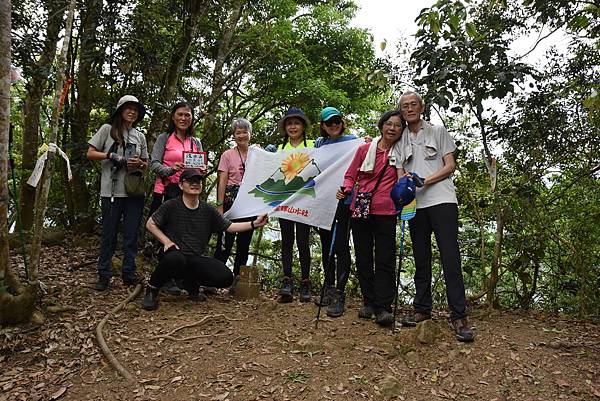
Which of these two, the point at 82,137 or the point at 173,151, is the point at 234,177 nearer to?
the point at 173,151

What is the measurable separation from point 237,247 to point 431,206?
250cm

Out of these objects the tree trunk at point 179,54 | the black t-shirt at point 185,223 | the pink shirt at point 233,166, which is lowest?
the black t-shirt at point 185,223

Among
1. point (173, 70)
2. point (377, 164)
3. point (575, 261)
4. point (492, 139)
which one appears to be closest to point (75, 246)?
point (173, 70)

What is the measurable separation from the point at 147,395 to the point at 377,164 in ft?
9.33

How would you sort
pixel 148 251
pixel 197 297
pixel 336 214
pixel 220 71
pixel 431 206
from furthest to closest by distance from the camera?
pixel 220 71
pixel 148 251
pixel 197 297
pixel 336 214
pixel 431 206

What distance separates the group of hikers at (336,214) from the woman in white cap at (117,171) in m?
0.01

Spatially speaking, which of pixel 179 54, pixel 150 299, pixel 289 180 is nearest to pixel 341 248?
pixel 289 180

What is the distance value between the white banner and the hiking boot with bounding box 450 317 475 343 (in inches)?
65.1

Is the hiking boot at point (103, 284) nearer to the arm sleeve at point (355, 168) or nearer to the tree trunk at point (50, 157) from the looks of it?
the tree trunk at point (50, 157)

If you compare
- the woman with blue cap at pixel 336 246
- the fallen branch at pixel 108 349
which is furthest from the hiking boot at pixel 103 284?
the woman with blue cap at pixel 336 246

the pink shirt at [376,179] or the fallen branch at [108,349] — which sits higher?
the pink shirt at [376,179]

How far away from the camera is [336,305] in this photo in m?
4.77

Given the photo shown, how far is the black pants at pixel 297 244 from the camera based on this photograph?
5117 mm

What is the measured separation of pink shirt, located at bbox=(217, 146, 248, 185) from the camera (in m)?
5.65
